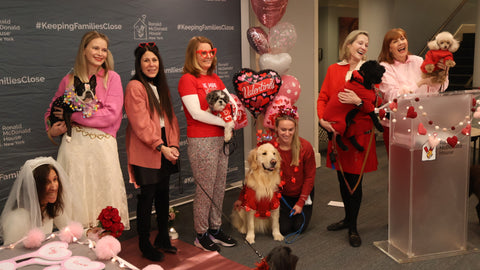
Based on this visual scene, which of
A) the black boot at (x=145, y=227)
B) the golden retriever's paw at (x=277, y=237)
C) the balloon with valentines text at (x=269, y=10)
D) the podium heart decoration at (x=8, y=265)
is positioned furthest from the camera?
the balloon with valentines text at (x=269, y=10)

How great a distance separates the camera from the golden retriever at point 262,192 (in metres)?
3.41

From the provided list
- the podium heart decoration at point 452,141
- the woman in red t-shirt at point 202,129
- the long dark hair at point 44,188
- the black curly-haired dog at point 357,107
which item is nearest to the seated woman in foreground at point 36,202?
the long dark hair at point 44,188

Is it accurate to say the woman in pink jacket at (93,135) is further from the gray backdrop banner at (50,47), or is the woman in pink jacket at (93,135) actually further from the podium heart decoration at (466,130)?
the podium heart decoration at (466,130)

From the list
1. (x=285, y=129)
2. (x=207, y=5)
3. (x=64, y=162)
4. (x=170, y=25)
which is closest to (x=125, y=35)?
(x=170, y=25)

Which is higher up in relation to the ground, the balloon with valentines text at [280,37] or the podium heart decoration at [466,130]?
the balloon with valentines text at [280,37]

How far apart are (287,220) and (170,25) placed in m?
2.07

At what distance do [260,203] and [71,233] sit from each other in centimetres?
158

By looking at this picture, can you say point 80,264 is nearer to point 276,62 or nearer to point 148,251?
point 148,251

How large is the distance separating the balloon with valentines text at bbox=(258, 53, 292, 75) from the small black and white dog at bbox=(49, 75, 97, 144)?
1559mm

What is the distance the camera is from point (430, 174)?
9.91ft

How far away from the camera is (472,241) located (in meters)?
3.38

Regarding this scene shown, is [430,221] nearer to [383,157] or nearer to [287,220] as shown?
[287,220]

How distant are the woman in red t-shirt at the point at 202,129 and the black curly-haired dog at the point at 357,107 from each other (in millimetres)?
811


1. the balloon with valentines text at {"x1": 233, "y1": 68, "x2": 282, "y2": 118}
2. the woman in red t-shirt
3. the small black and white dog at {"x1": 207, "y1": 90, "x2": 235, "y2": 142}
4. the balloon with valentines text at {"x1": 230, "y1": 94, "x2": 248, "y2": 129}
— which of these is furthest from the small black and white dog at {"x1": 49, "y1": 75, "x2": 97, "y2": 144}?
the balloon with valentines text at {"x1": 233, "y1": 68, "x2": 282, "y2": 118}
